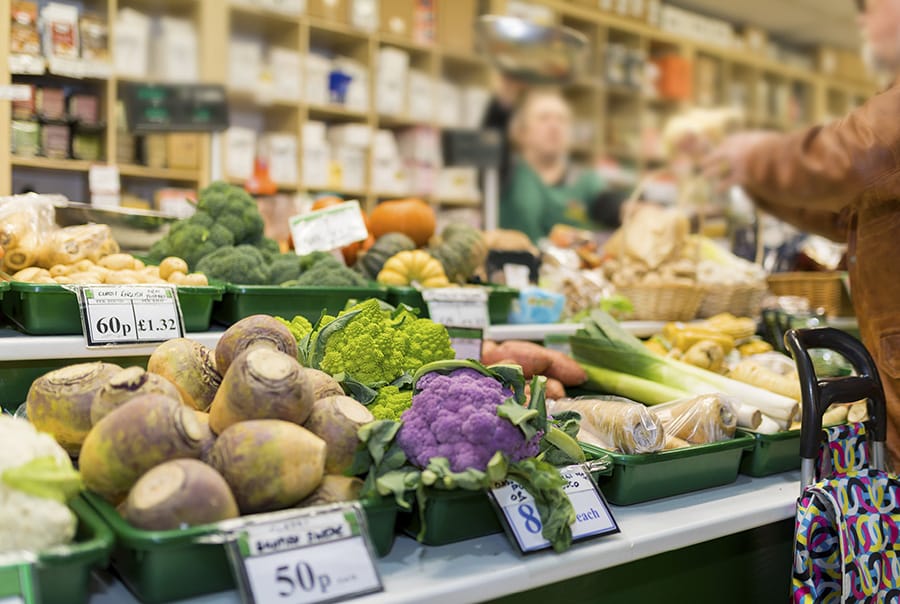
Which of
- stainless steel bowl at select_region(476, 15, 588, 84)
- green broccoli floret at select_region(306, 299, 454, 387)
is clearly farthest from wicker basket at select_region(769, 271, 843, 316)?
green broccoli floret at select_region(306, 299, 454, 387)

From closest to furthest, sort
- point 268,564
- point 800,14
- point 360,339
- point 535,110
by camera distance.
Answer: point 268,564
point 360,339
point 535,110
point 800,14

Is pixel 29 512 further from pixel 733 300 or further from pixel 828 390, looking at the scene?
pixel 733 300

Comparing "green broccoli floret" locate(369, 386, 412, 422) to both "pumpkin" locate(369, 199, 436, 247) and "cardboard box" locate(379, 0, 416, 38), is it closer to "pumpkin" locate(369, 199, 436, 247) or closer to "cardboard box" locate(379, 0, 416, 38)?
"pumpkin" locate(369, 199, 436, 247)

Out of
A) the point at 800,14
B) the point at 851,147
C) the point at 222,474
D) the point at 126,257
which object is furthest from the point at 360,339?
the point at 800,14

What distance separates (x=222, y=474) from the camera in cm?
99

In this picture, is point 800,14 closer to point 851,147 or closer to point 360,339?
point 851,147

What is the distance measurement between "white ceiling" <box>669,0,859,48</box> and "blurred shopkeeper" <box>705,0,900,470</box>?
19.7 ft

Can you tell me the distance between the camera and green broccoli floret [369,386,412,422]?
1246 millimetres

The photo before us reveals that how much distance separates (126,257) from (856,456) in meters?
1.55

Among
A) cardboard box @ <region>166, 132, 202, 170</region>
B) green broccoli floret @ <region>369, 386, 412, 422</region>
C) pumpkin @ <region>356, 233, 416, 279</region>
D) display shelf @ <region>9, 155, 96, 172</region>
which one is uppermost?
A: cardboard box @ <region>166, 132, 202, 170</region>

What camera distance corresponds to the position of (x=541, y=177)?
6164 millimetres

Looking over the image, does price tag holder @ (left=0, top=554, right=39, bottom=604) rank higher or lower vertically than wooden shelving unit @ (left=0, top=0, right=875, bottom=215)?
lower

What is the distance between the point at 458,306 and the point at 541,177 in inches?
174

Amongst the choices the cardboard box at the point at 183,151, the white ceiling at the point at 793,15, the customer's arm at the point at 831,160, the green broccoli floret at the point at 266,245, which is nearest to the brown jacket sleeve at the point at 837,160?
the customer's arm at the point at 831,160
